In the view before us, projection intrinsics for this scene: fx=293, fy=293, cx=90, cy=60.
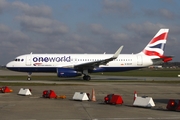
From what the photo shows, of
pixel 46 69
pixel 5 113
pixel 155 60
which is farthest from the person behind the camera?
pixel 155 60

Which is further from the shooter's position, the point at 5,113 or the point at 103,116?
the point at 5,113

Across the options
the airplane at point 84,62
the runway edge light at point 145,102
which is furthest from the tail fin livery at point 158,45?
the runway edge light at point 145,102

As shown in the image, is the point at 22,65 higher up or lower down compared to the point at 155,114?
higher up

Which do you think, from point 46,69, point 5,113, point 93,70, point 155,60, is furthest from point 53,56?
point 5,113

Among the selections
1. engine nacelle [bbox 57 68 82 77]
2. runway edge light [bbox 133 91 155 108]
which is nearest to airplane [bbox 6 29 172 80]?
engine nacelle [bbox 57 68 82 77]

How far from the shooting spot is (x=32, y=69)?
40344 mm

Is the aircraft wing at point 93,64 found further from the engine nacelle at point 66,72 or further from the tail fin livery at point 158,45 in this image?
the tail fin livery at point 158,45

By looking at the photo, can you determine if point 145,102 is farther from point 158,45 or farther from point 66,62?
point 158,45

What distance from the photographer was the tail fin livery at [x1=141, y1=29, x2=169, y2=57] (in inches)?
1724

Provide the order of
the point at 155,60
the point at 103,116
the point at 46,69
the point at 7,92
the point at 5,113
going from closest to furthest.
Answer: the point at 103,116 < the point at 5,113 < the point at 7,92 < the point at 46,69 < the point at 155,60

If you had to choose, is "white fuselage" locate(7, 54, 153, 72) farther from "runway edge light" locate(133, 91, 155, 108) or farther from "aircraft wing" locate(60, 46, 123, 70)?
"runway edge light" locate(133, 91, 155, 108)

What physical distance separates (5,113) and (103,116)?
13.5 ft

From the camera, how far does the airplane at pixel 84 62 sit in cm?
3997

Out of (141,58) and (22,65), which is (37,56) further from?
(141,58)
